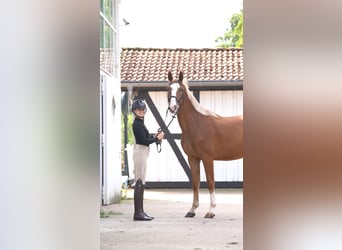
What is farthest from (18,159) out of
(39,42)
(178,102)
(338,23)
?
(178,102)

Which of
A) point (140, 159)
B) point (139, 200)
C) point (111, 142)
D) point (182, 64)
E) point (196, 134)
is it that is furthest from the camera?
point (182, 64)

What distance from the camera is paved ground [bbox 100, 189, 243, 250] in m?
5.98

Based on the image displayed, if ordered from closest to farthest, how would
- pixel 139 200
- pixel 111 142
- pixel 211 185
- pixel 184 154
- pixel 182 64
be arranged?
pixel 139 200 → pixel 211 185 → pixel 111 142 → pixel 184 154 → pixel 182 64

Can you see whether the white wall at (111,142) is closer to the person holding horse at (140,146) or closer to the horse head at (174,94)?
the horse head at (174,94)

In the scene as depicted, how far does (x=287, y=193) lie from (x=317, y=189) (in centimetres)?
11

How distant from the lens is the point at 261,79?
2.46 meters

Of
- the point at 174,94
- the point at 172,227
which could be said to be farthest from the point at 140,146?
the point at 172,227

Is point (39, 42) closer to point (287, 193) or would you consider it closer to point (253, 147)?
point (253, 147)

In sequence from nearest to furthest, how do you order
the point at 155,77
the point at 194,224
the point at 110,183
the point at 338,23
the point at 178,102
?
the point at 338,23 < the point at 194,224 < the point at 178,102 < the point at 110,183 < the point at 155,77

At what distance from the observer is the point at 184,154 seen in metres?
13.3

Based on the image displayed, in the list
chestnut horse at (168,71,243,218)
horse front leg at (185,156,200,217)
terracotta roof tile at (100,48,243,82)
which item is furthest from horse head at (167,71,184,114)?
terracotta roof tile at (100,48,243,82)

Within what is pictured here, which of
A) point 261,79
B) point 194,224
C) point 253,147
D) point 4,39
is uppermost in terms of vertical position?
point 4,39

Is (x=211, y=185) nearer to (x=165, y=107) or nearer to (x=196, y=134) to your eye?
(x=196, y=134)

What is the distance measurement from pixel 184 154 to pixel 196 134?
16.1 feet
